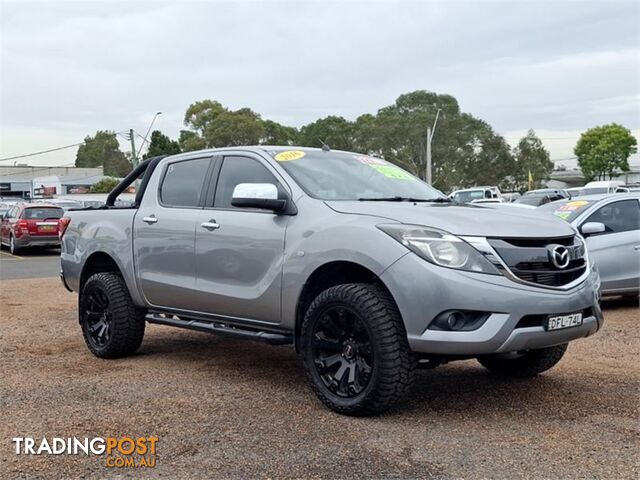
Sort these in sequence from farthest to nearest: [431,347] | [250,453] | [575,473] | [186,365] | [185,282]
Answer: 1. [186,365]
2. [185,282]
3. [431,347]
4. [250,453]
5. [575,473]

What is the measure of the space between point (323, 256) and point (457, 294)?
0.99 meters

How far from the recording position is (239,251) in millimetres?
5324

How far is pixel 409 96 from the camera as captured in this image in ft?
226

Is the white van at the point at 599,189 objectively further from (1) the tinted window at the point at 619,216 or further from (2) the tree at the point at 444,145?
(2) the tree at the point at 444,145

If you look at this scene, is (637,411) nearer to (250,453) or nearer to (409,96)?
(250,453)

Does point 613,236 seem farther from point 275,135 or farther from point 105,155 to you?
point 105,155

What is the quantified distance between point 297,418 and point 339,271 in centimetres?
99

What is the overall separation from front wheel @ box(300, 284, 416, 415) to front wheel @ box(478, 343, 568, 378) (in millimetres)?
1381

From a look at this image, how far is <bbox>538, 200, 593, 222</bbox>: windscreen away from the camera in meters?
9.23

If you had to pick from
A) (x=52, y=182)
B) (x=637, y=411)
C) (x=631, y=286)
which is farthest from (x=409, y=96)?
(x=637, y=411)

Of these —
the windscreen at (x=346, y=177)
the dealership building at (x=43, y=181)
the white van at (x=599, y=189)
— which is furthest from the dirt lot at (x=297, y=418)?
the dealership building at (x=43, y=181)

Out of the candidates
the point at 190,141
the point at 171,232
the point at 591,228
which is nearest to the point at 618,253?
the point at 591,228

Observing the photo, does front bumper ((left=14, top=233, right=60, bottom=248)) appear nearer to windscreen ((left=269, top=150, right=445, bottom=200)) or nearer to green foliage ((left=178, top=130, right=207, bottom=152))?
windscreen ((left=269, top=150, right=445, bottom=200))

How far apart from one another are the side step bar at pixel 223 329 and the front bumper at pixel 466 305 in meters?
1.13
